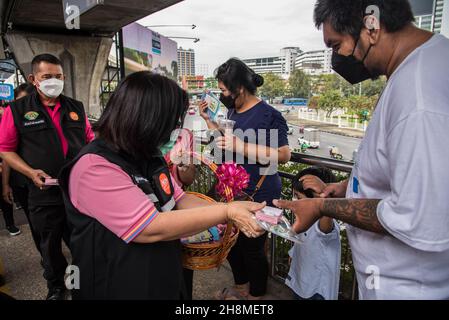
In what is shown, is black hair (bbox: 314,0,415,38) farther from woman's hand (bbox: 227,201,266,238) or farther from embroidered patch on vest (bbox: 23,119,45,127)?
embroidered patch on vest (bbox: 23,119,45,127)

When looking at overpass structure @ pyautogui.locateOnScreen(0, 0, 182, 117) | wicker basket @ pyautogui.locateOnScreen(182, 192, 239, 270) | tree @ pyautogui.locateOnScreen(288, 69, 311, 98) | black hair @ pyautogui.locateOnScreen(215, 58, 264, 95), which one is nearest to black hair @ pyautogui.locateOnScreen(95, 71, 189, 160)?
wicker basket @ pyautogui.locateOnScreen(182, 192, 239, 270)

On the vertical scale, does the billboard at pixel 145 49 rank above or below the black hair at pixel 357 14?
above

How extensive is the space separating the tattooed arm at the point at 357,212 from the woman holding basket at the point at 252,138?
0.94 m

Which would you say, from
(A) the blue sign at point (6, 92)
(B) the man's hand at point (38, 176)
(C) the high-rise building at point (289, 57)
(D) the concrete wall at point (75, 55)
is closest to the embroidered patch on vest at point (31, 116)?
(B) the man's hand at point (38, 176)

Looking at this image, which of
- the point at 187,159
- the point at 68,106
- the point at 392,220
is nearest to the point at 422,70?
the point at 392,220

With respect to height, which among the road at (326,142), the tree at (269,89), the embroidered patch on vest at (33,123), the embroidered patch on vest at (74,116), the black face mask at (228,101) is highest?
the tree at (269,89)

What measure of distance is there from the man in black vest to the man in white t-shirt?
2.06 m

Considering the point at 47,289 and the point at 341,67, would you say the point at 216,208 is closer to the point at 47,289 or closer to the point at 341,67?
the point at 341,67

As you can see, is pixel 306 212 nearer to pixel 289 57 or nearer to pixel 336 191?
pixel 336 191

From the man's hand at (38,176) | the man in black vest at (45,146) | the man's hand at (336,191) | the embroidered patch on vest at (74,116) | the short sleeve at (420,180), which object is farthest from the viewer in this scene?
the embroidered patch on vest at (74,116)

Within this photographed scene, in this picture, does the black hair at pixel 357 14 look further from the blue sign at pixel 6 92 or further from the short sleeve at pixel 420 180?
the blue sign at pixel 6 92

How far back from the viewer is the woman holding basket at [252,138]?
2126mm

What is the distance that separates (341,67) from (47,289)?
2.89 m

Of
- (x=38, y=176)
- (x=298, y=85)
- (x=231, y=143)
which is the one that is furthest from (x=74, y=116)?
(x=298, y=85)
